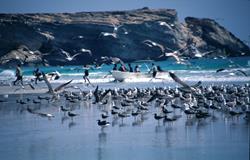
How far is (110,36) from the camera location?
107875mm

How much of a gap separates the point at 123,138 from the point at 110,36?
92713 millimetres

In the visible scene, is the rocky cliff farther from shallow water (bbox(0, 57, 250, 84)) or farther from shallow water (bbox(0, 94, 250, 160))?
shallow water (bbox(0, 94, 250, 160))

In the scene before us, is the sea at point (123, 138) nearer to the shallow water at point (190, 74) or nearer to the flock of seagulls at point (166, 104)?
the flock of seagulls at point (166, 104)

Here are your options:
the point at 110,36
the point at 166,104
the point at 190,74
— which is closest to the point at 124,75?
the point at 190,74

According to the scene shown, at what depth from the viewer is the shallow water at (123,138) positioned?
13.4 metres

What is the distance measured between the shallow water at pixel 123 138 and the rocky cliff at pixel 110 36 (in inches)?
3374

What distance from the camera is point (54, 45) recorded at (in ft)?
364

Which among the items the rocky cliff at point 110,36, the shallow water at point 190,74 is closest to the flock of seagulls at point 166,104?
the shallow water at point 190,74

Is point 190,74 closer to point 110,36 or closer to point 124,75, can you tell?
point 124,75

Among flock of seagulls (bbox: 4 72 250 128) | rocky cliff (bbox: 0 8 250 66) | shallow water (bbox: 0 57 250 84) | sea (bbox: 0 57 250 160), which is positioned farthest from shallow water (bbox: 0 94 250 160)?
rocky cliff (bbox: 0 8 250 66)

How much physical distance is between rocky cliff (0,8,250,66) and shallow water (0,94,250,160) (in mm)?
85692

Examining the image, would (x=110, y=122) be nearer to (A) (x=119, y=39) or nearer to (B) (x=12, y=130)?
(B) (x=12, y=130)

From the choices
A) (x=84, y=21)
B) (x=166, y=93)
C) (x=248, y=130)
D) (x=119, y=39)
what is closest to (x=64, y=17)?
(x=84, y=21)

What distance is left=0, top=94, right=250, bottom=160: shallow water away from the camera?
13414 mm
